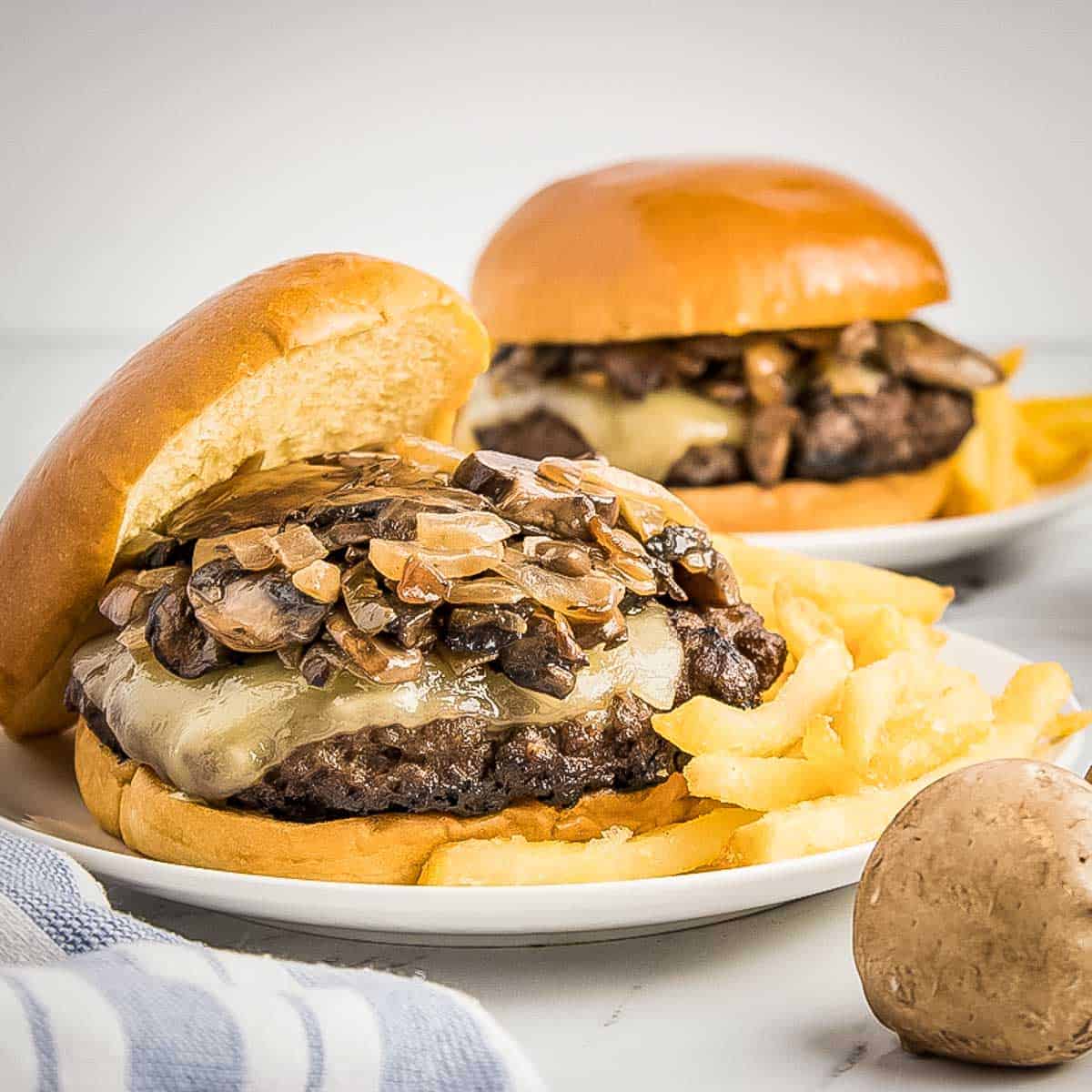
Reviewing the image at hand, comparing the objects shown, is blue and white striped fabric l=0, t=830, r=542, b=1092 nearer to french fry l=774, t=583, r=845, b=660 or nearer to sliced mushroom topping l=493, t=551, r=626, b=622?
sliced mushroom topping l=493, t=551, r=626, b=622

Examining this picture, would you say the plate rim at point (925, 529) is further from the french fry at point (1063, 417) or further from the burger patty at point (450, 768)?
the burger patty at point (450, 768)

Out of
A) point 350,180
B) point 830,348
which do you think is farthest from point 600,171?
point 350,180

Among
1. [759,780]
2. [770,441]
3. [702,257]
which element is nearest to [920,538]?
[770,441]

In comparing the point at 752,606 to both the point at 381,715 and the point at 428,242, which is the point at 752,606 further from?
the point at 428,242

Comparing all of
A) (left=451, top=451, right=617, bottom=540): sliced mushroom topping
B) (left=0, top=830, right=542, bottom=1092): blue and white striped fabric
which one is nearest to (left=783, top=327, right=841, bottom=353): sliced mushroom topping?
(left=451, top=451, right=617, bottom=540): sliced mushroom topping

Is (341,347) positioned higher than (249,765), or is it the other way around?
(341,347)

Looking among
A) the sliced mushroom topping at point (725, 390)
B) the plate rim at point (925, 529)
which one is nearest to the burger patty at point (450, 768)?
the plate rim at point (925, 529)
